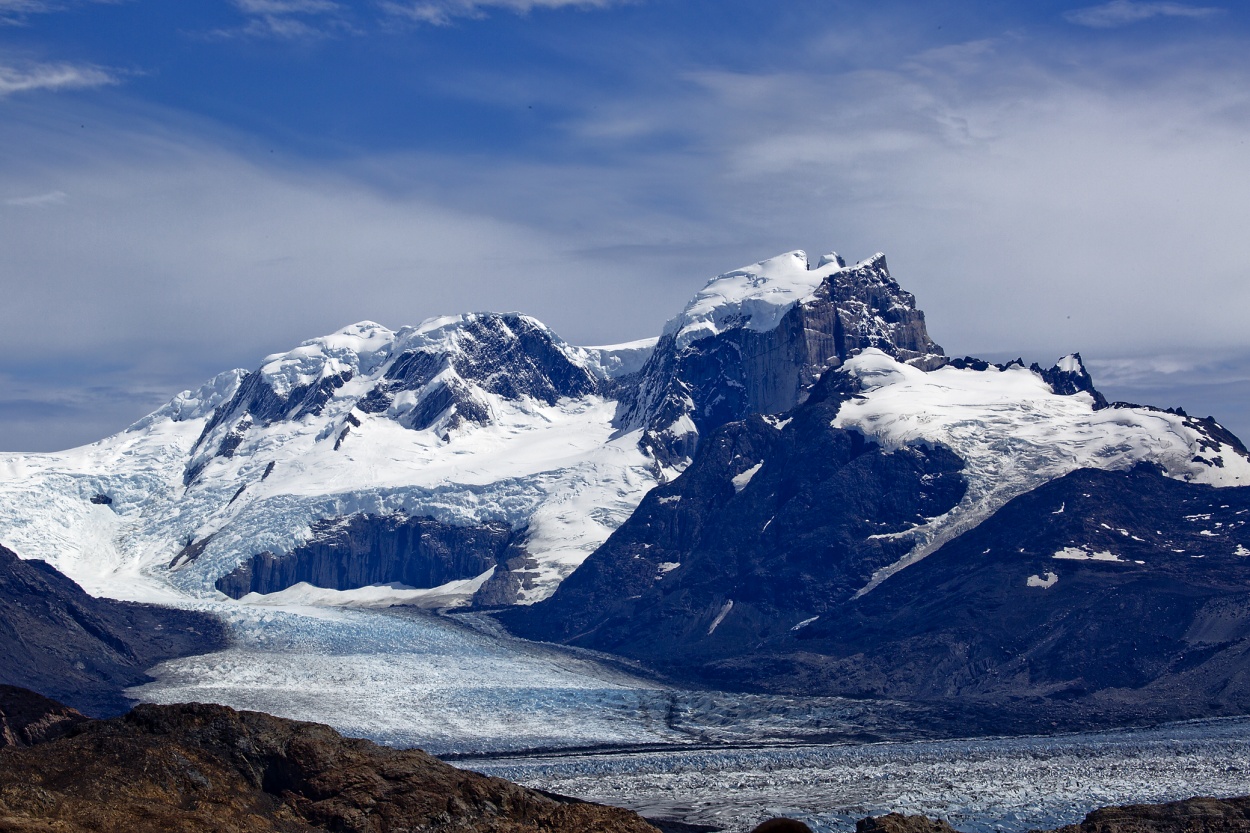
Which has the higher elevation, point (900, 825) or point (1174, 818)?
point (900, 825)

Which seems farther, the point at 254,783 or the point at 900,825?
the point at 900,825

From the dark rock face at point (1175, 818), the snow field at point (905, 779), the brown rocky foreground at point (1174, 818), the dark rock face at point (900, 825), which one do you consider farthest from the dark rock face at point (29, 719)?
the dark rock face at point (1175, 818)

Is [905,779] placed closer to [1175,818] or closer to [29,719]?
[1175,818]

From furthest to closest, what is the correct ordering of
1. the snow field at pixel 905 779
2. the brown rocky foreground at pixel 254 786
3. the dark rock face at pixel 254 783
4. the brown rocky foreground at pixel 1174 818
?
A: 1. the snow field at pixel 905 779
2. the brown rocky foreground at pixel 1174 818
3. the dark rock face at pixel 254 783
4. the brown rocky foreground at pixel 254 786

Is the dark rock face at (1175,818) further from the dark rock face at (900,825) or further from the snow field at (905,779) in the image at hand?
the snow field at (905,779)

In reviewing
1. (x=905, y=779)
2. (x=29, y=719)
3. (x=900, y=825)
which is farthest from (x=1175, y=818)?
(x=29, y=719)

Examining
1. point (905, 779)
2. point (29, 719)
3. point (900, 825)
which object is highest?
point (29, 719)

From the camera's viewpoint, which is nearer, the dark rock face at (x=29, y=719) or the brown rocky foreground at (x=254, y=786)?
the brown rocky foreground at (x=254, y=786)

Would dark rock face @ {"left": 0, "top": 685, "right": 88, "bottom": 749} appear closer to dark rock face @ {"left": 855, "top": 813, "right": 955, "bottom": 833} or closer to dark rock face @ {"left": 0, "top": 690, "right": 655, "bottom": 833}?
dark rock face @ {"left": 0, "top": 690, "right": 655, "bottom": 833}

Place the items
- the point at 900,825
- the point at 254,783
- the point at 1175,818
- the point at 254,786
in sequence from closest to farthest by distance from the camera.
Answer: the point at 254,786
the point at 254,783
the point at 900,825
the point at 1175,818

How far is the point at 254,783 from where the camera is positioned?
282ft

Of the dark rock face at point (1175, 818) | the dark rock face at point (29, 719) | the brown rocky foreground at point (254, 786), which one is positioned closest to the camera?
the brown rocky foreground at point (254, 786)

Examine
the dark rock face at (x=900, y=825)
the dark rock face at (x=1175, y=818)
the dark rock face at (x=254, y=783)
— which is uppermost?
the dark rock face at (x=254, y=783)

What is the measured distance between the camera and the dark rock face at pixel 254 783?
250 feet
